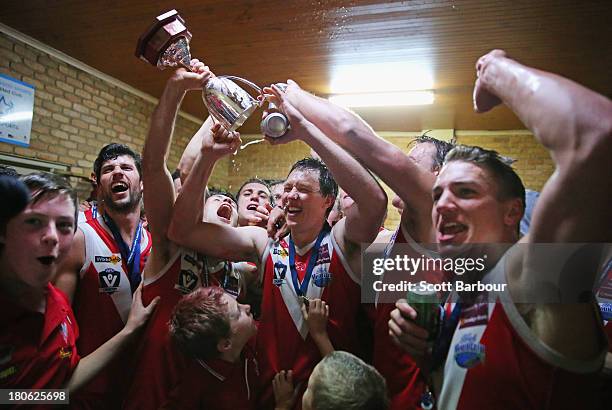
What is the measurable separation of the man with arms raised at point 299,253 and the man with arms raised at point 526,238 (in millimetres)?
537

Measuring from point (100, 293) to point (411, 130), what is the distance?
531 cm

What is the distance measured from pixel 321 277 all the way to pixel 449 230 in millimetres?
847

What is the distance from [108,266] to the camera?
6.91ft

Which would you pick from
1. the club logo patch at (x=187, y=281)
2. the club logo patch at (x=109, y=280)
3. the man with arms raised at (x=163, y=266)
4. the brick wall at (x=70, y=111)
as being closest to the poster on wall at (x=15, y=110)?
the brick wall at (x=70, y=111)

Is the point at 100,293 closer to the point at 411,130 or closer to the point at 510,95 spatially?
the point at 510,95

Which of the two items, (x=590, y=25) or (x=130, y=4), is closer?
(x=590, y=25)

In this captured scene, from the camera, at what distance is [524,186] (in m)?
1.11

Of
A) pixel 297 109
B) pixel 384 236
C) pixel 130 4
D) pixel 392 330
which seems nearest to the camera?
pixel 392 330

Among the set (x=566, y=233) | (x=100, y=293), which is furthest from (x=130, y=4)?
(x=566, y=233)

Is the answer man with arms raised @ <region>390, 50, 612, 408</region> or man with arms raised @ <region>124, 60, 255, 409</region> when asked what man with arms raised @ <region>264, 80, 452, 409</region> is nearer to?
man with arms raised @ <region>390, 50, 612, 408</region>

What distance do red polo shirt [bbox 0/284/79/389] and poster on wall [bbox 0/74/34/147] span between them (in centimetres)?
404

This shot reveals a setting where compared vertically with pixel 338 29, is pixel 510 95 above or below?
below

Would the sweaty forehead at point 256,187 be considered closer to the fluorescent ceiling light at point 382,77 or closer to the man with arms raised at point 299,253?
the man with arms raised at point 299,253

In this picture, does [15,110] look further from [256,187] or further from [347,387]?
→ [347,387]
